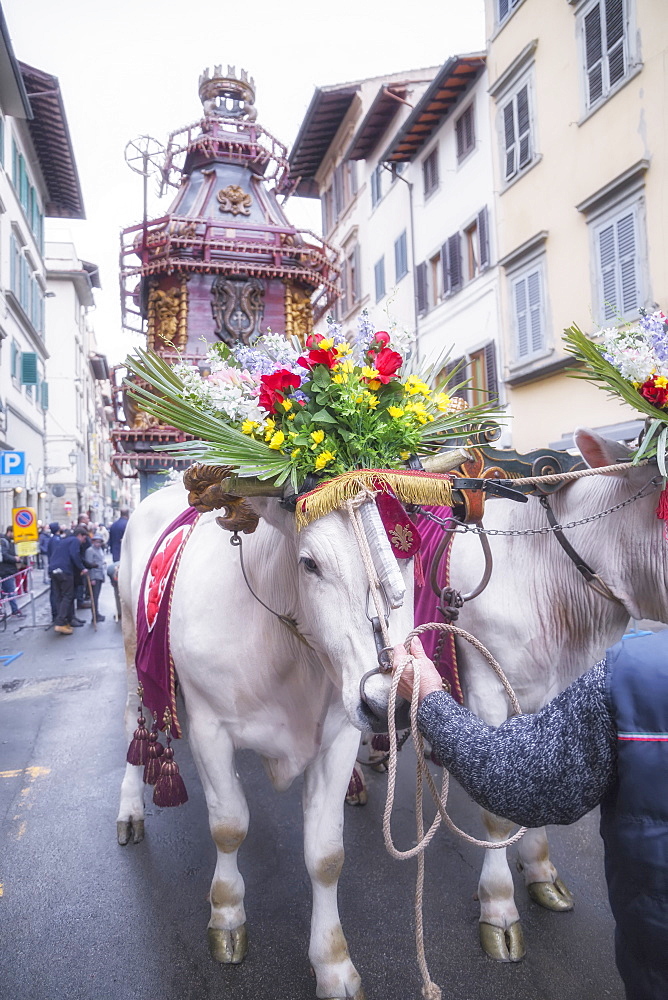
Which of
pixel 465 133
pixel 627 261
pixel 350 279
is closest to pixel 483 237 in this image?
pixel 465 133

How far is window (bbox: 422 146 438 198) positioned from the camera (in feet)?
52.6

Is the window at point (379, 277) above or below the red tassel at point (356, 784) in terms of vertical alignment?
above

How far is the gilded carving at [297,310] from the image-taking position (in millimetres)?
14781

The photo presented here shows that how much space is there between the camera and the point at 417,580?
2.94 m

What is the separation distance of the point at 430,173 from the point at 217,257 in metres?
5.92

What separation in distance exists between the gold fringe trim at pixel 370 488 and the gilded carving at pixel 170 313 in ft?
41.4

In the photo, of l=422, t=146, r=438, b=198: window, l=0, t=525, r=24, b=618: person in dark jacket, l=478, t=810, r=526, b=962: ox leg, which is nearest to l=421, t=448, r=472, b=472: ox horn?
l=478, t=810, r=526, b=962: ox leg

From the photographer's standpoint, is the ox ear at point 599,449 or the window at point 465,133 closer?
the ox ear at point 599,449

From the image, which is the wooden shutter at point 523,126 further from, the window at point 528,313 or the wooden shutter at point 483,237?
the window at point 528,313

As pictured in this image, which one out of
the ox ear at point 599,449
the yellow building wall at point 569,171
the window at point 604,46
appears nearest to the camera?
the ox ear at point 599,449

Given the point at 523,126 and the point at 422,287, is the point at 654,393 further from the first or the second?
the point at 422,287

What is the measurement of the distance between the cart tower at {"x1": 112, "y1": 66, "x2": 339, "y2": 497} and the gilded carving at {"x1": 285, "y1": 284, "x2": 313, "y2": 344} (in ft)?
0.07

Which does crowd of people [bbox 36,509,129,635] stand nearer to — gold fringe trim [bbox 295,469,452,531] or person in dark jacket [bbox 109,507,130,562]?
person in dark jacket [bbox 109,507,130,562]

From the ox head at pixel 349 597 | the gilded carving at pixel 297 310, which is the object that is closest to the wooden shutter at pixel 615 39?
the gilded carving at pixel 297 310
